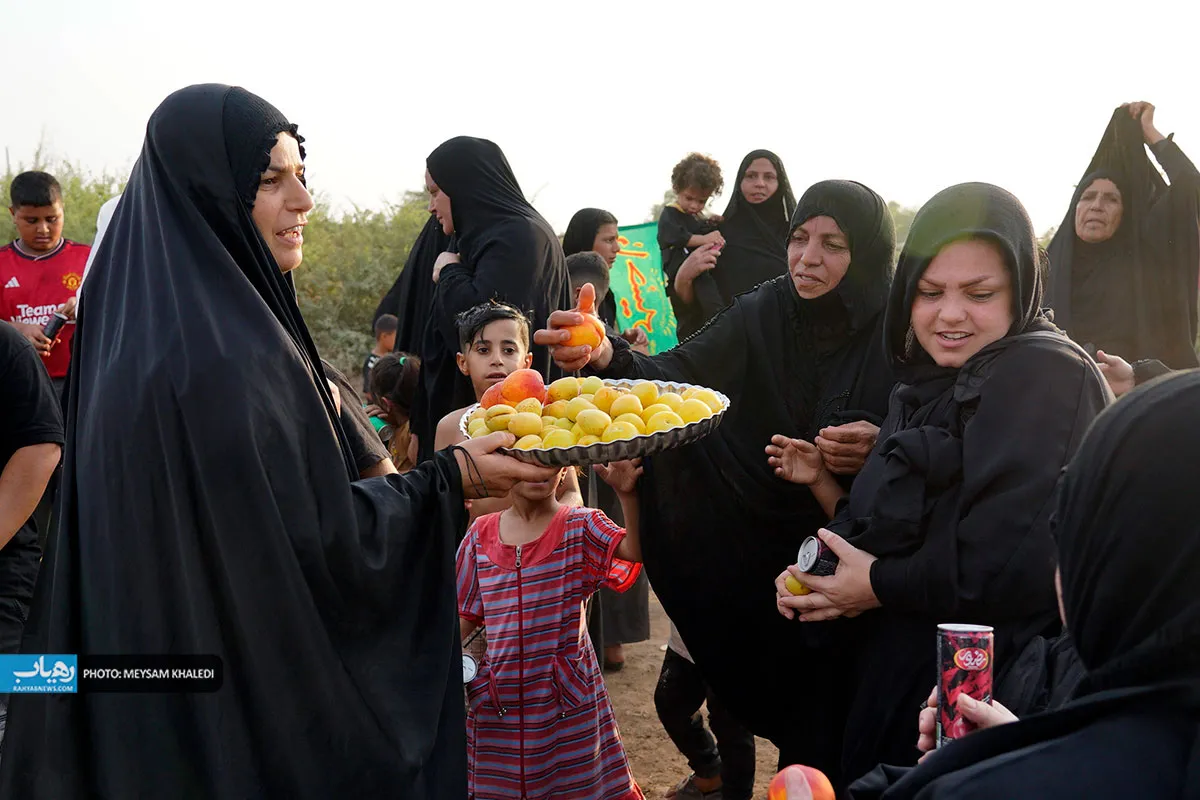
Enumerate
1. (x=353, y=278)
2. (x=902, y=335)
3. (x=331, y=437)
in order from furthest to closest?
(x=353, y=278), (x=902, y=335), (x=331, y=437)

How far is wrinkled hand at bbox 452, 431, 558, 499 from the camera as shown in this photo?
8.55 ft

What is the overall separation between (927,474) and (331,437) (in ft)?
4.66

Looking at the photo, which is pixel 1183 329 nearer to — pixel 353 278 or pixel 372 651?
pixel 372 651

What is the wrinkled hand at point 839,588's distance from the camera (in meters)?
2.55

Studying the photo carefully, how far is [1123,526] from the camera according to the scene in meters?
1.39

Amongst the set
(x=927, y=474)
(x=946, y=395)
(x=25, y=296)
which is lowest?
(x=927, y=474)

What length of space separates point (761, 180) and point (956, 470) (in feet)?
15.0

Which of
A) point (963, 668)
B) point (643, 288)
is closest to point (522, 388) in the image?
point (963, 668)

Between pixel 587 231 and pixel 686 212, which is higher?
pixel 686 212

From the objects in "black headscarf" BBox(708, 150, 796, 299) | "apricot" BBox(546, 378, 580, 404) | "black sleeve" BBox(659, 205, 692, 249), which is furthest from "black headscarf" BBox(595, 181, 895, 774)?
"black sleeve" BBox(659, 205, 692, 249)

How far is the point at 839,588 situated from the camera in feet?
8.46

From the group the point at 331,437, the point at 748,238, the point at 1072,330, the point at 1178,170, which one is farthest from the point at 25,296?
the point at 1178,170

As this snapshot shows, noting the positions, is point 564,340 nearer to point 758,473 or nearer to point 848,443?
point 758,473

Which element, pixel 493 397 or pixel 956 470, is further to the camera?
pixel 493 397
